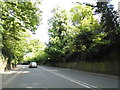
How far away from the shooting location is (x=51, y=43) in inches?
2253

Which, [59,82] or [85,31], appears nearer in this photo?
[59,82]

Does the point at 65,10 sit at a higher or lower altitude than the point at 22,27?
higher

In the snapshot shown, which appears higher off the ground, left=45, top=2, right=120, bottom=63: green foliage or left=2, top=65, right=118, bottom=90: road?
left=45, top=2, right=120, bottom=63: green foliage

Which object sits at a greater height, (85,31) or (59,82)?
(85,31)

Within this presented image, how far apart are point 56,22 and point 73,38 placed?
23135 mm

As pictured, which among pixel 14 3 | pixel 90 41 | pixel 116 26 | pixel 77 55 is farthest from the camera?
pixel 77 55

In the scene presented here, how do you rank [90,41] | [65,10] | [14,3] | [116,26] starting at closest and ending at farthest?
[14,3]
[116,26]
[90,41]
[65,10]

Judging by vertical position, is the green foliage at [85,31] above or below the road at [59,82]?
above

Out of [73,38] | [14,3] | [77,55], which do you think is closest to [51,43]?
[77,55]

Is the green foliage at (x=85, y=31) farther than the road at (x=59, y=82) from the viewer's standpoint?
Yes

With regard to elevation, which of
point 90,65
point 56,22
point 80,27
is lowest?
point 90,65

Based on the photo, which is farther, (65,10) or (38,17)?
(65,10)

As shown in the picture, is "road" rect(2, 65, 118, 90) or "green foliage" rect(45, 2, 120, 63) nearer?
"road" rect(2, 65, 118, 90)

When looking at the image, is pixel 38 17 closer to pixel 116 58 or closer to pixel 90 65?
pixel 116 58
